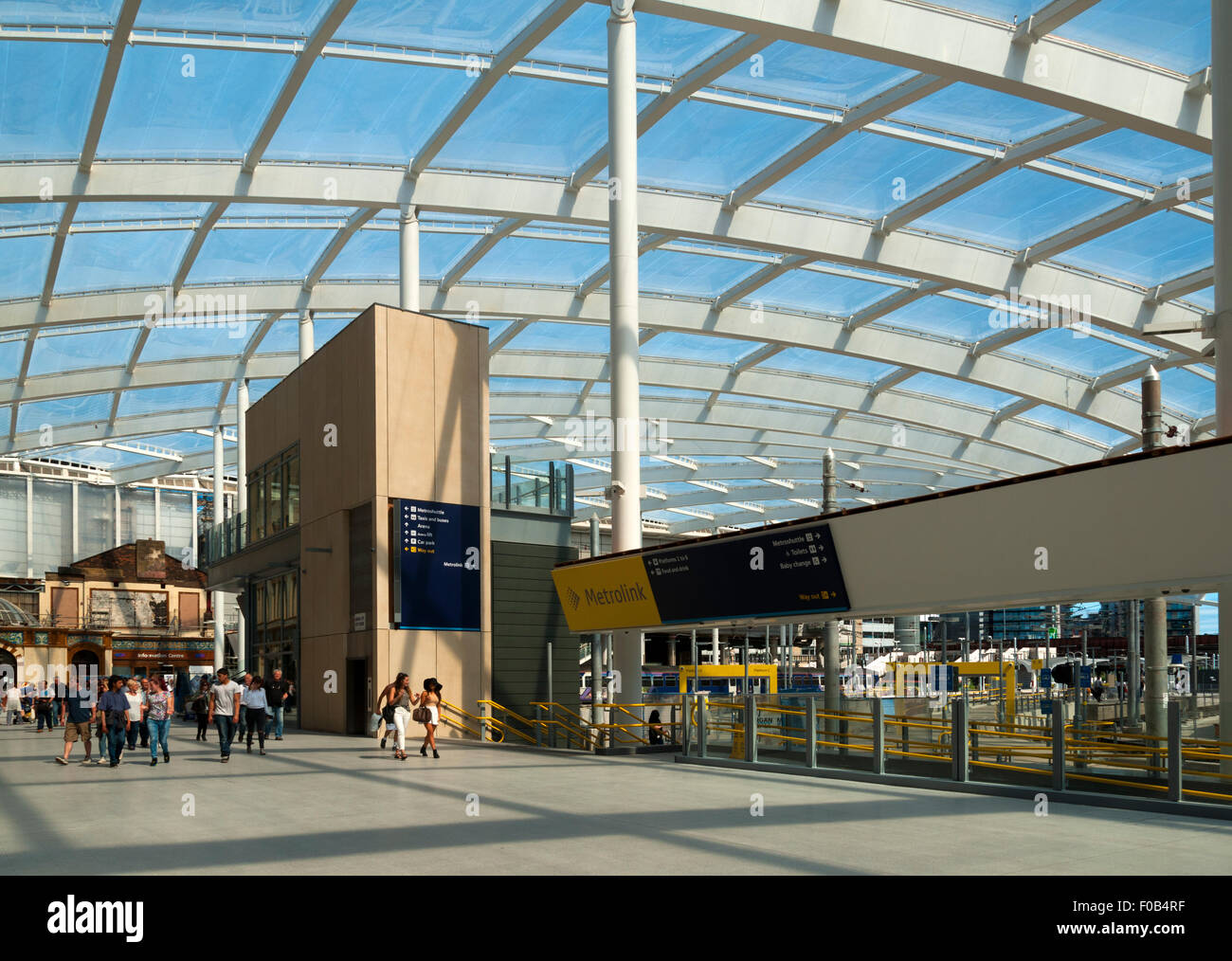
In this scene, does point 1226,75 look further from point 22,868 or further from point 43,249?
point 43,249

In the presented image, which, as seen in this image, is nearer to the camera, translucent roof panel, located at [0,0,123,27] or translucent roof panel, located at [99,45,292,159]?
translucent roof panel, located at [0,0,123,27]

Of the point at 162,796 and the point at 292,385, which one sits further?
the point at 292,385

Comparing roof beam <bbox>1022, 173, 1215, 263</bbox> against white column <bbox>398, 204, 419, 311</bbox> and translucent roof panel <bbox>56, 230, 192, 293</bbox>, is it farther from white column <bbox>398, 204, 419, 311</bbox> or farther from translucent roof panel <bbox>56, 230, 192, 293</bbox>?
translucent roof panel <bbox>56, 230, 192, 293</bbox>

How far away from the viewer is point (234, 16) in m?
22.0

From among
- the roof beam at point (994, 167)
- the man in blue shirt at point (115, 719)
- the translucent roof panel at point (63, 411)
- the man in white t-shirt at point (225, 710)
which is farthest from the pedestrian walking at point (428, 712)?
the translucent roof panel at point (63, 411)

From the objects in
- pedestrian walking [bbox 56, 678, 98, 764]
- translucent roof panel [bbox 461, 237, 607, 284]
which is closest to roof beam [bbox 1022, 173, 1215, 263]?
translucent roof panel [bbox 461, 237, 607, 284]

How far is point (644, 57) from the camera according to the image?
2355 centimetres

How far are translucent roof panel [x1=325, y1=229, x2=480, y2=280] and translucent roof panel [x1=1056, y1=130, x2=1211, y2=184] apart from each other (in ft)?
51.7

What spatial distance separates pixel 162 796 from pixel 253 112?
663 inches

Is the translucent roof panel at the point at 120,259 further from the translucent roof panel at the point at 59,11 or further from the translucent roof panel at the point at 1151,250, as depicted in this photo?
the translucent roof panel at the point at 1151,250

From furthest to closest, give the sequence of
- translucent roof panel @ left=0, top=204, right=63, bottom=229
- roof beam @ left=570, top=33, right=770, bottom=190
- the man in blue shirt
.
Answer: translucent roof panel @ left=0, top=204, right=63, bottom=229 < roof beam @ left=570, top=33, right=770, bottom=190 < the man in blue shirt

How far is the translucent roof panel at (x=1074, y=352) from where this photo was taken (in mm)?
35094

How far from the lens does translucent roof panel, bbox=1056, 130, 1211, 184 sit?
23.9 metres

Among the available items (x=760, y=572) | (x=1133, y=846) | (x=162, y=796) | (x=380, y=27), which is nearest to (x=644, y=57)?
(x=380, y=27)
